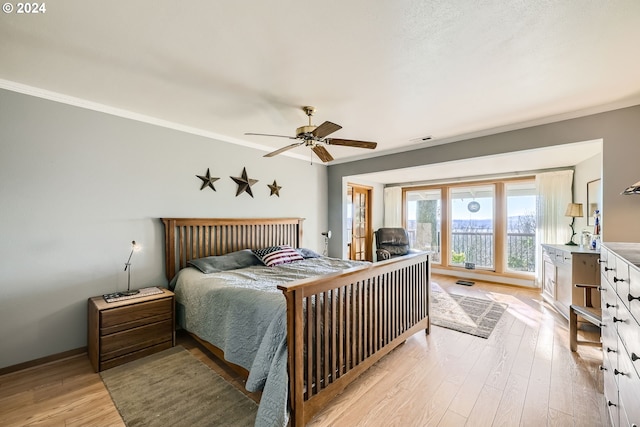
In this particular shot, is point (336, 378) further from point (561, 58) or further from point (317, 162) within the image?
point (317, 162)

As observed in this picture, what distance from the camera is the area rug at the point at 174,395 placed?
1.77 metres

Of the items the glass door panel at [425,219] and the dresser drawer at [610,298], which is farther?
the glass door panel at [425,219]

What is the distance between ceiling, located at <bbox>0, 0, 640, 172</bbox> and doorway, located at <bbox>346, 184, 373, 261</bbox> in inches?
123

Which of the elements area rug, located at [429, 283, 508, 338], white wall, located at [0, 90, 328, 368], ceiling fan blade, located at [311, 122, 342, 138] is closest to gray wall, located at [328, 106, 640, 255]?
area rug, located at [429, 283, 508, 338]

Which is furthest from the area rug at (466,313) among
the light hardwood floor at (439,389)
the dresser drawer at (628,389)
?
the dresser drawer at (628,389)

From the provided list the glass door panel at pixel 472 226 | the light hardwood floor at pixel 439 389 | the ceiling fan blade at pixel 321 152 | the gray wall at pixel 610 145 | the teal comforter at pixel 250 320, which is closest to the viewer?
the teal comforter at pixel 250 320

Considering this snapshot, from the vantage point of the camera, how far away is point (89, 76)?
2148mm

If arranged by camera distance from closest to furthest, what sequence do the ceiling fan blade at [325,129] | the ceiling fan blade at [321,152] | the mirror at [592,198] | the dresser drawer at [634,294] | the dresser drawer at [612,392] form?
the dresser drawer at [634,294], the dresser drawer at [612,392], the ceiling fan blade at [325,129], the ceiling fan blade at [321,152], the mirror at [592,198]

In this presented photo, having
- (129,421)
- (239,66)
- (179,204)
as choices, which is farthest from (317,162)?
(129,421)

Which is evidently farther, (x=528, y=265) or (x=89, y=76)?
(x=528, y=265)

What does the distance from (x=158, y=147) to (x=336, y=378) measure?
309 cm

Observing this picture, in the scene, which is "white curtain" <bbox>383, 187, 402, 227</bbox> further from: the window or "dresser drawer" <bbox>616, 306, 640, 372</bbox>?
"dresser drawer" <bbox>616, 306, 640, 372</bbox>

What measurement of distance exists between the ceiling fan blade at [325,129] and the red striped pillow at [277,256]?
1779mm

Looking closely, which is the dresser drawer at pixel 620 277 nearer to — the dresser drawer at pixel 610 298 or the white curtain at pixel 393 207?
the dresser drawer at pixel 610 298
